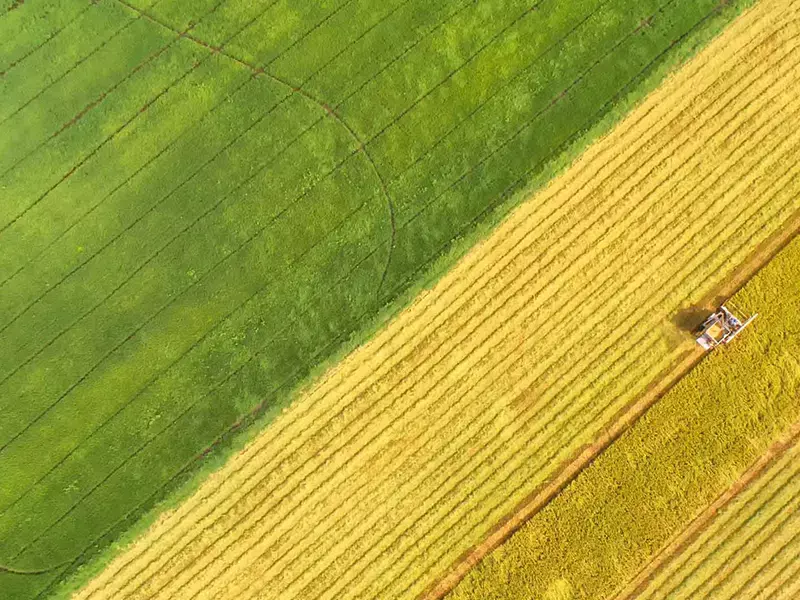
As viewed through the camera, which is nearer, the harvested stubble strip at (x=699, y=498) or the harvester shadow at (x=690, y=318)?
the harvested stubble strip at (x=699, y=498)

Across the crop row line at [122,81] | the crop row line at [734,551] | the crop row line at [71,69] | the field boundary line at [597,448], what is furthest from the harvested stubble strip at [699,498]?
the crop row line at [71,69]

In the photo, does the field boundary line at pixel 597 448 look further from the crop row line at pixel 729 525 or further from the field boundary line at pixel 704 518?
the crop row line at pixel 729 525

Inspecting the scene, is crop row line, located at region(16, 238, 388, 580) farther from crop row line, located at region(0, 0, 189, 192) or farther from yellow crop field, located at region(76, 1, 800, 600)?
crop row line, located at region(0, 0, 189, 192)

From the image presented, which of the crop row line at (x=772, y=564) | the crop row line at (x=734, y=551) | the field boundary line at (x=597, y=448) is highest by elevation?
the field boundary line at (x=597, y=448)

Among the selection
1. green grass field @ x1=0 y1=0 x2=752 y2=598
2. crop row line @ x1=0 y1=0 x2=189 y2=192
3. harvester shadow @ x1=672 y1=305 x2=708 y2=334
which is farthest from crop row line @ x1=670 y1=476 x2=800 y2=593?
crop row line @ x1=0 y1=0 x2=189 y2=192

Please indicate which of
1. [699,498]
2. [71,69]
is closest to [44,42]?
[71,69]
